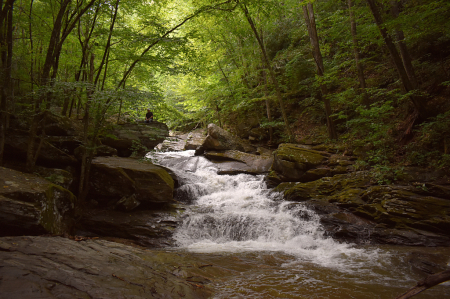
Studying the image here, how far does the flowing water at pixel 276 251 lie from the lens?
12.2 ft

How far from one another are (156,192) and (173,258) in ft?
12.3

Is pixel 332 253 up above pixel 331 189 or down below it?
below

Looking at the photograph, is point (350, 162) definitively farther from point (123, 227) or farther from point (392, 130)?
point (123, 227)

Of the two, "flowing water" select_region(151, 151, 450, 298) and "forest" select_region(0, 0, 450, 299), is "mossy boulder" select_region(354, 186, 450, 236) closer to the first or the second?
"forest" select_region(0, 0, 450, 299)

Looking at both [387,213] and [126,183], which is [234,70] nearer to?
[126,183]

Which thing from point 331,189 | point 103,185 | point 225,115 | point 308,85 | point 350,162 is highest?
point 308,85

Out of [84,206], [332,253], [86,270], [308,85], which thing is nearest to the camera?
[86,270]

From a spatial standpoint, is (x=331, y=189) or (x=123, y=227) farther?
(x=331, y=189)

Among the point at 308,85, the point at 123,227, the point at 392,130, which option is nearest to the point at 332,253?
the point at 123,227

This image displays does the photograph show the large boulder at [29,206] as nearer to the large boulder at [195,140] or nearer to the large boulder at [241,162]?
the large boulder at [241,162]

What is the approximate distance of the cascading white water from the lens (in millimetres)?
5648

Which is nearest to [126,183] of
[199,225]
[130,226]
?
[130,226]

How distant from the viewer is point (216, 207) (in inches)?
341

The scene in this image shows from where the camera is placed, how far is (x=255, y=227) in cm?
709
